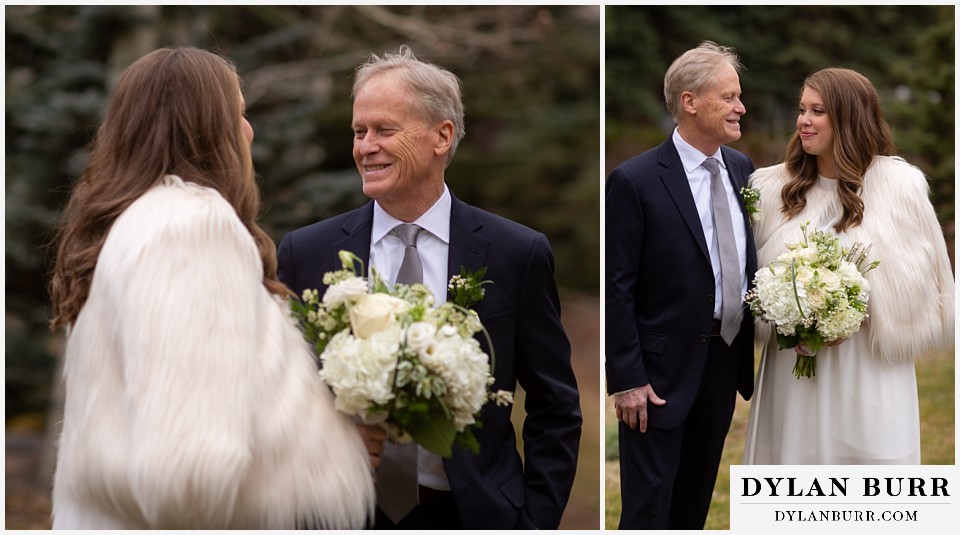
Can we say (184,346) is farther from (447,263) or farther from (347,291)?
(447,263)

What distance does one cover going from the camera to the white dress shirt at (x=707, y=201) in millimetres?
4617

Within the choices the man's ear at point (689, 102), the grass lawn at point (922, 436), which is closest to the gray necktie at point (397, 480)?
the man's ear at point (689, 102)

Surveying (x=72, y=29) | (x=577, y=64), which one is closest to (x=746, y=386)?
(x=72, y=29)

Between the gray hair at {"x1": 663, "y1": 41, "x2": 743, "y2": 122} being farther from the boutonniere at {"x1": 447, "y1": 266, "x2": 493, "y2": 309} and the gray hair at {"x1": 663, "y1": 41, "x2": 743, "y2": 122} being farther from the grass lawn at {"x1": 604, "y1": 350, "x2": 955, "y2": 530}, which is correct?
the grass lawn at {"x1": 604, "y1": 350, "x2": 955, "y2": 530}

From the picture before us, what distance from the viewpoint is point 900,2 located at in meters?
10.2

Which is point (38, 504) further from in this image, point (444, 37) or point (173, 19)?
point (444, 37)

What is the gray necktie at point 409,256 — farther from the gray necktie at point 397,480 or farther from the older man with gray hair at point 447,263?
the gray necktie at point 397,480

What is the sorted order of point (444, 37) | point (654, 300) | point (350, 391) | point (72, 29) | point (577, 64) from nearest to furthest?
point (350, 391), point (654, 300), point (72, 29), point (444, 37), point (577, 64)

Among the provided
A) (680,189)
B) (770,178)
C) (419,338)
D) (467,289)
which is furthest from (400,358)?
(770,178)

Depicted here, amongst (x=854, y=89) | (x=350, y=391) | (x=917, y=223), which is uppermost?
(x=854, y=89)

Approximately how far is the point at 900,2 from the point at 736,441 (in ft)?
19.2

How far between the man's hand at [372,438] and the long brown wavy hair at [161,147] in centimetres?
46

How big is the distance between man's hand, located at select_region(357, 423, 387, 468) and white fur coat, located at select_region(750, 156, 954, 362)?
232 centimetres

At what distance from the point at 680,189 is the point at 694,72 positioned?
55cm
